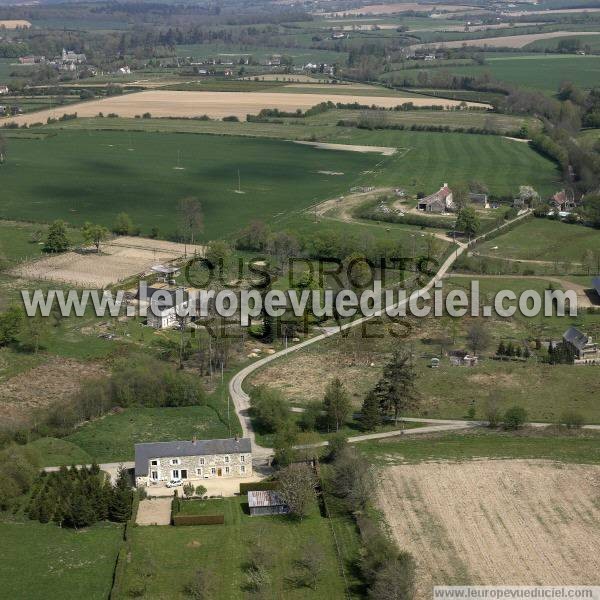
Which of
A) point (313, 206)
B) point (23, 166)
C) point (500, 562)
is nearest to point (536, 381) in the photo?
point (500, 562)

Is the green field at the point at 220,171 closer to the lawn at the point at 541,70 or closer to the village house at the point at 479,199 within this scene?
the village house at the point at 479,199

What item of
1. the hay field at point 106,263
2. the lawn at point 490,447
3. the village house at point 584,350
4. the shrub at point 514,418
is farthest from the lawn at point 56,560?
the hay field at point 106,263

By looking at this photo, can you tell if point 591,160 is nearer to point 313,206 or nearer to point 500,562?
point 313,206

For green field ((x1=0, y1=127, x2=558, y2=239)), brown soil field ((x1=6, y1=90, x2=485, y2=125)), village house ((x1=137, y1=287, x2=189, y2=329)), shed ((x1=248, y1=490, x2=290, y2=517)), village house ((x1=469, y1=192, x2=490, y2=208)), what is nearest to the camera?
shed ((x1=248, y1=490, x2=290, y2=517))

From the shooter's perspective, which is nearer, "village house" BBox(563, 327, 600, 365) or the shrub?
the shrub

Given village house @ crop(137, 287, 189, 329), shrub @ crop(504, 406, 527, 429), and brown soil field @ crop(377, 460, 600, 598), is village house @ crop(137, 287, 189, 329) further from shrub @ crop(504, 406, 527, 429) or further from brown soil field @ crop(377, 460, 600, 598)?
brown soil field @ crop(377, 460, 600, 598)

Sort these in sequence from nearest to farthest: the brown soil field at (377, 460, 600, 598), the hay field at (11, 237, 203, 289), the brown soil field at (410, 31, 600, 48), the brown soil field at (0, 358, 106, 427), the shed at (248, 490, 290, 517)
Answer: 1. the brown soil field at (377, 460, 600, 598)
2. the shed at (248, 490, 290, 517)
3. the brown soil field at (0, 358, 106, 427)
4. the hay field at (11, 237, 203, 289)
5. the brown soil field at (410, 31, 600, 48)

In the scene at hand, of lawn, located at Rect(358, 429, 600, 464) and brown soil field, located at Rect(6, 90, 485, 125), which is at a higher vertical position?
brown soil field, located at Rect(6, 90, 485, 125)

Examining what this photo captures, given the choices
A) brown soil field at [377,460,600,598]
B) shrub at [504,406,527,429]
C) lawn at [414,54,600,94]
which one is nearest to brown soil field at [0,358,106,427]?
brown soil field at [377,460,600,598]
